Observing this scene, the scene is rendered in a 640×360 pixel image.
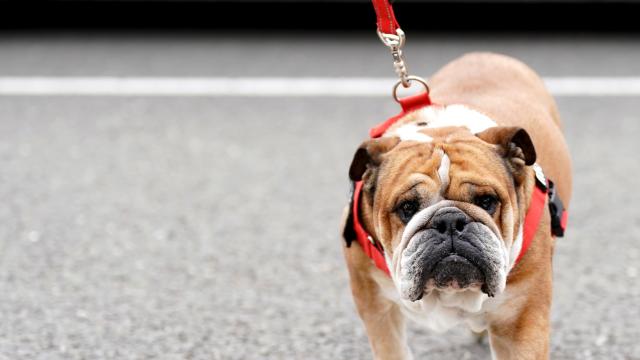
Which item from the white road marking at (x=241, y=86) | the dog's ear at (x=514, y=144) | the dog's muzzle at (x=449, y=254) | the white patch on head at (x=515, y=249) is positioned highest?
the dog's ear at (x=514, y=144)

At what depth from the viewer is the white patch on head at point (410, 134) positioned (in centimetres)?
305

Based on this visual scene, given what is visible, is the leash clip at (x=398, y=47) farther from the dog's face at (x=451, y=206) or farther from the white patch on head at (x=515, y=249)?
the white patch on head at (x=515, y=249)

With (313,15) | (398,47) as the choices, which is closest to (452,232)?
(398,47)

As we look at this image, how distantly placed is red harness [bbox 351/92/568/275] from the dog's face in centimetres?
4

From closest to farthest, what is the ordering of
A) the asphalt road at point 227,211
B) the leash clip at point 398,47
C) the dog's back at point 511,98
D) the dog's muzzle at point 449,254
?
the dog's muzzle at point 449,254
the leash clip at point 398,47
the dog's back at point 511,98
the asphalt road at point 227,211

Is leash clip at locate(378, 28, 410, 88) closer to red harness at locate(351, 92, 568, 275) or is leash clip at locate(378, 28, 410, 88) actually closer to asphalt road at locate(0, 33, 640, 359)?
red harness at locate(351, 92, 568, 275)

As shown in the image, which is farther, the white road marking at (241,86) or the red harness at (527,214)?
the white road marking at (241,86)

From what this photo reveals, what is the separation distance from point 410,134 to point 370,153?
125 millimetres

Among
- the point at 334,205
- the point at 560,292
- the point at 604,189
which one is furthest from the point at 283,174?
the point at 560,292

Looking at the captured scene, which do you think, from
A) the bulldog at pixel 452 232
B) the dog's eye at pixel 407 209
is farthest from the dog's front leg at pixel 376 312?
the dog's eye at pixel 407 209

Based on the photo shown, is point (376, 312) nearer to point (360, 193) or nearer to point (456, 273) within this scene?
point (360, 193)

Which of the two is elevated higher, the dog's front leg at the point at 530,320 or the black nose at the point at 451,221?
the black nose at the point at 451,221

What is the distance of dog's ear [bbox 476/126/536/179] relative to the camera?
2928 millimetres

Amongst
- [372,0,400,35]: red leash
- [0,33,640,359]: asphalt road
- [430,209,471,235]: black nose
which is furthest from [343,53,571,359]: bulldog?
[0,33,640,359]: asphalt road
